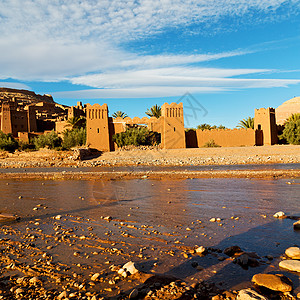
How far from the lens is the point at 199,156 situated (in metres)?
22.9

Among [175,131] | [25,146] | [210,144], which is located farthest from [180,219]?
[25,146]

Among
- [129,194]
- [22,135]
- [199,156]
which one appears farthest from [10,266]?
[22,135]

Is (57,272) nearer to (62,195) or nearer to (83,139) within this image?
(62,195)

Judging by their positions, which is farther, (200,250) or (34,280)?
(200,250)

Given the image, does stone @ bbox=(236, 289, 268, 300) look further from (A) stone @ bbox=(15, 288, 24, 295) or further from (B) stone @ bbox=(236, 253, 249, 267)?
(A) stone @ bbox=(15, 288, 24, 295)

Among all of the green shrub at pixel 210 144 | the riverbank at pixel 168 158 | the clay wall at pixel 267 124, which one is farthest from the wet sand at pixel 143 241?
the clay wall at pixel 267 124

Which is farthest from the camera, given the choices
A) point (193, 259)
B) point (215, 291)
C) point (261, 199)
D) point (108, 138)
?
point (108, 138)

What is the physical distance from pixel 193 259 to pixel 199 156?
1963cm

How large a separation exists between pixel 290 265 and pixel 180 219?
8.48ft

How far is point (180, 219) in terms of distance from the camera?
5.61 metres

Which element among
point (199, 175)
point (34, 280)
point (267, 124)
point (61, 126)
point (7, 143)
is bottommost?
point (199, 175)

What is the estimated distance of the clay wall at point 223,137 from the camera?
87.3ft

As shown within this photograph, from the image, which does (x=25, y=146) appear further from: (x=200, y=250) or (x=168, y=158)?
(x=200, y=250)

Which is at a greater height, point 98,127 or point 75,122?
point 75,122
